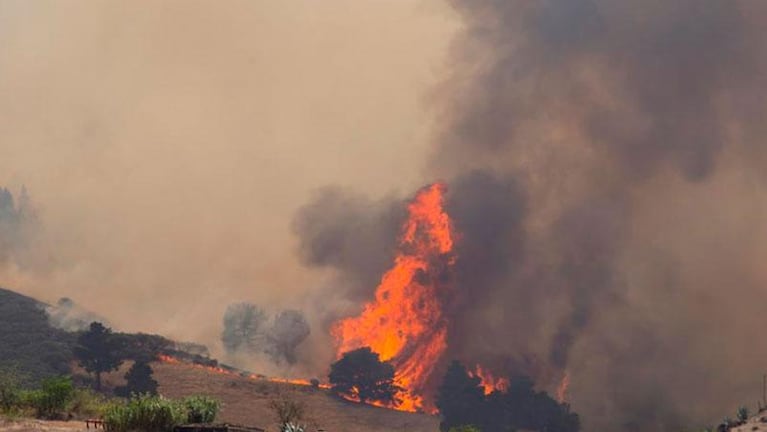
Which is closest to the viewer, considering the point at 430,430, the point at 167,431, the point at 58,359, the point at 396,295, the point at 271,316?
the point at 167,431

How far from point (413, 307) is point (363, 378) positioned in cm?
1738

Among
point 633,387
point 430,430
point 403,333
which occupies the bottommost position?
point 430,430

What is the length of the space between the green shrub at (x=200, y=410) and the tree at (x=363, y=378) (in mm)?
59714

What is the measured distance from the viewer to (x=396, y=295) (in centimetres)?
10875

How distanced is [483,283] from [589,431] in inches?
1014

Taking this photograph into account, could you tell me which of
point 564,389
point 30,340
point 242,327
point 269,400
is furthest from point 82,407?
point 242,327

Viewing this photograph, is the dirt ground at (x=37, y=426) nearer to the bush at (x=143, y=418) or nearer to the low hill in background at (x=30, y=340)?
the bush at (x=143, y=418)

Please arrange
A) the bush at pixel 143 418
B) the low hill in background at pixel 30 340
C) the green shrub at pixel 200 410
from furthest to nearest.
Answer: the low hill in background at pixel 30 340 → the green shrub at pixel 200 410 → the bush at pixel 143 418

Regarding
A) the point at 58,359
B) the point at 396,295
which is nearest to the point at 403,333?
the point at 396,295

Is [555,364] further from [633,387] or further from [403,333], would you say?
[403,333]

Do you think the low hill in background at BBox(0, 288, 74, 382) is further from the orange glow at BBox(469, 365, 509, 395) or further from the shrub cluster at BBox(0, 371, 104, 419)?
the orange glow at BBox(469, 365, 509, 395)

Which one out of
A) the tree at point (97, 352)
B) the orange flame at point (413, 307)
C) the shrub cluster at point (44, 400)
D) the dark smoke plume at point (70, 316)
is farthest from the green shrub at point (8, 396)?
the dark smoke plume at point (70, 316)

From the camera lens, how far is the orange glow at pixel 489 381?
330ft

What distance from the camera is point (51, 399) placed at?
3700cm
